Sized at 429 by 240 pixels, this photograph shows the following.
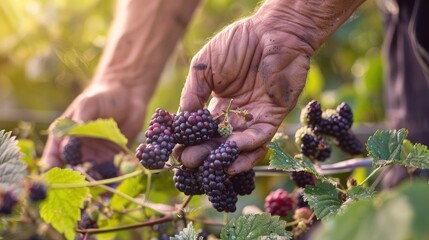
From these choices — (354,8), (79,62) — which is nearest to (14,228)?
(354,8)

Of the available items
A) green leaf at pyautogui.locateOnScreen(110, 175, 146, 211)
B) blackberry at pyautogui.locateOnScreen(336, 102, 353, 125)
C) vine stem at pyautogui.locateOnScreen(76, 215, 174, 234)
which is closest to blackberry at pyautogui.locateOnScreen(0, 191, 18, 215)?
vine stem at pyautogui.locateOnScreen(76, 215, 174, 234)

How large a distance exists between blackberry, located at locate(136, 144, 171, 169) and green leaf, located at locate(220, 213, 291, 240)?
0.43 feet

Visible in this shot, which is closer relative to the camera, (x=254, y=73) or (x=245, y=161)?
(x=245, y=161)

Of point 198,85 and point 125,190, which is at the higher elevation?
point 198,85

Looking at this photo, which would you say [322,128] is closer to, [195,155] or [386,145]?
[386,145]

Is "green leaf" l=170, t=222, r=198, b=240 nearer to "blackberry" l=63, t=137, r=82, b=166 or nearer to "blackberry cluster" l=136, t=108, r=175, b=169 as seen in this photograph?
"blackberry cluster" l=136, t=108, r=175, b=169

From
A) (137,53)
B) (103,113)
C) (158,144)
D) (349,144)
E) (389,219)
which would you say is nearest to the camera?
(389,219)

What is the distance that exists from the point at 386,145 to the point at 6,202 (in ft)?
1.84

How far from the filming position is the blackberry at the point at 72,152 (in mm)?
1503

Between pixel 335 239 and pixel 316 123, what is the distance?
27.3 inches

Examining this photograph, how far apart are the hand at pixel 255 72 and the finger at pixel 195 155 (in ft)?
0.32

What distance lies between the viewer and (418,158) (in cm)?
102

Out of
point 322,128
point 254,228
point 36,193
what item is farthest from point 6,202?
point 322,128

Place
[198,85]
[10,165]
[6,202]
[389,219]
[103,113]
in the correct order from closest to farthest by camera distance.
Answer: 1. [389,219]
2. [6,202]
3. [10,165]
4. [198,85]
5. [103,113]
